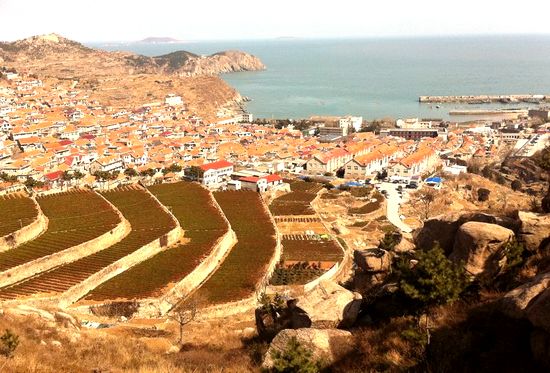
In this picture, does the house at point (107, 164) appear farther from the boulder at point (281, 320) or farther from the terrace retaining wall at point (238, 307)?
the boulder at point (281, 320)

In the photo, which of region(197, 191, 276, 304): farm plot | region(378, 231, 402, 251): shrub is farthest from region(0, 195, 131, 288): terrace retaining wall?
region(378, 231, 402, 251): shrub

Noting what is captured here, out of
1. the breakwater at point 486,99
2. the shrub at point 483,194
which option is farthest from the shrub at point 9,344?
the breakwater at point 486,99

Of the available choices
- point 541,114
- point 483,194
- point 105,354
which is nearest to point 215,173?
point 483,194

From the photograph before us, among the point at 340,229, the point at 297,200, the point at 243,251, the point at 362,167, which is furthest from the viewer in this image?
the point at 362,167

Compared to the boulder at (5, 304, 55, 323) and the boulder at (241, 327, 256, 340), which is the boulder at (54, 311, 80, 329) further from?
the boulder at (241, 327, 256, 340)

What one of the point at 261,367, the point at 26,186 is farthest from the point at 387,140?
the point at 261,367

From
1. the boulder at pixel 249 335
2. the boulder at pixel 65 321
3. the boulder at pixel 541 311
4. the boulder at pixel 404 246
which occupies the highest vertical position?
the boulder at pixel 541 311

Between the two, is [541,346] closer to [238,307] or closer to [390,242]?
[390,242]
